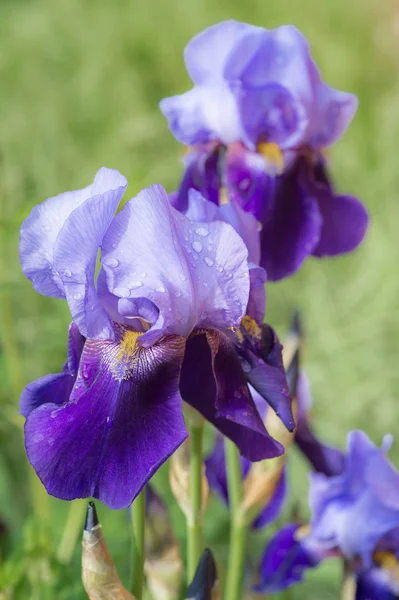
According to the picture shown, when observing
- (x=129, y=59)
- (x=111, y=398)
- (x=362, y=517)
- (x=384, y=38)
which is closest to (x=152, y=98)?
(x=129, y=59)

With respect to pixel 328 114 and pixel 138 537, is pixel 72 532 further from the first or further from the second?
pixel 328 114

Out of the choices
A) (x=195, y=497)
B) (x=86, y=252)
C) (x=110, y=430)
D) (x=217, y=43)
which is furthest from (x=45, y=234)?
(x=217, y=43)

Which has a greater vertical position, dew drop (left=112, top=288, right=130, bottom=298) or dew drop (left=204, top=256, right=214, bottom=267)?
dew drop (left=204, top=256, right=214, bottom=267)

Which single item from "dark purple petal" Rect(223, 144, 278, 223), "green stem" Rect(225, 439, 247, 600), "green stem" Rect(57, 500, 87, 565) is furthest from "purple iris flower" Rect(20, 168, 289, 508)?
"green stem" Rect(57, 500, 87, 565)

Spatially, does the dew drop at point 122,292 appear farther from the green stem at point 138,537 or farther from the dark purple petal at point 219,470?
the dark purple petal at point 219,470

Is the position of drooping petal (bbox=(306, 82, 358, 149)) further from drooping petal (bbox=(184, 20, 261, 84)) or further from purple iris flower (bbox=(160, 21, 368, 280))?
drooping petal (bbox=(184, 20, 261, 84))
